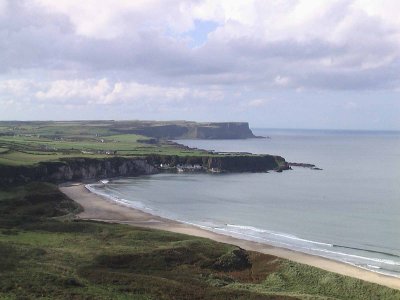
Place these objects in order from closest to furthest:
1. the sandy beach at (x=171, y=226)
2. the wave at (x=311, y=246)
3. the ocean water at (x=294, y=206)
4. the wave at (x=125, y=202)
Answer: the sandy beach at (x=171, y=226)
the wave at (x=311, y=246)
the ocean water at (x=294, y=206)
the wave at (x=125, y=202)

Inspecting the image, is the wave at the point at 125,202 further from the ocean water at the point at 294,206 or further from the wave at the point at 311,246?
the wave at the point at 311,246

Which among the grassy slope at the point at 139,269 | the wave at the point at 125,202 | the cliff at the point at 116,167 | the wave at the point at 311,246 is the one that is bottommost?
the wave at the point at 125,202

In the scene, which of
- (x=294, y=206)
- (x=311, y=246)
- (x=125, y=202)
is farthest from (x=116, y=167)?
(x=311, y=246)

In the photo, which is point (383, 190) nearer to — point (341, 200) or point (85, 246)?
point (341, 200)

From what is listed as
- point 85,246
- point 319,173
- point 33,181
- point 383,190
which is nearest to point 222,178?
point 319,173

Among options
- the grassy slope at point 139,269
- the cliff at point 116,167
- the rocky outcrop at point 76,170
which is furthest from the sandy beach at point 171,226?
the grassy slope at point 139,269

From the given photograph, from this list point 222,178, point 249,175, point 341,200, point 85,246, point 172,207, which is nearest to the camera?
point 85,246

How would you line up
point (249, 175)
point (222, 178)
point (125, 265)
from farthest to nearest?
point (249, 175) → point (222, 178) → point (125, 265)
